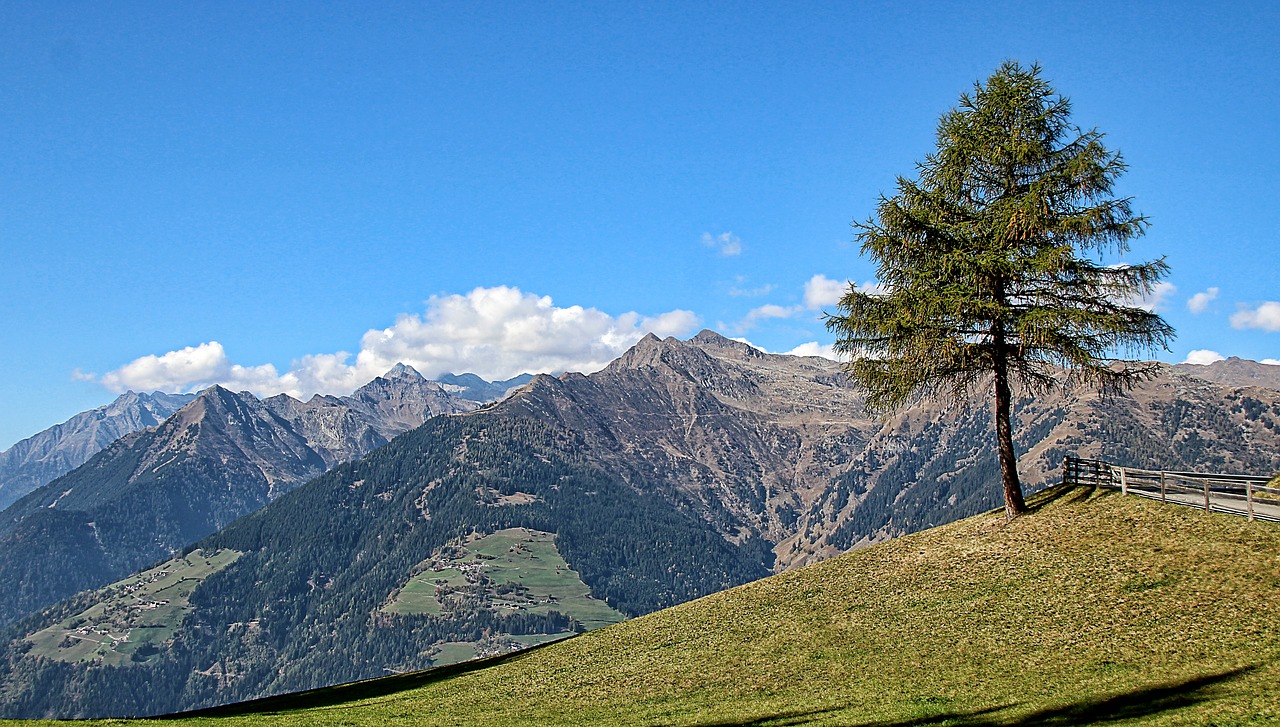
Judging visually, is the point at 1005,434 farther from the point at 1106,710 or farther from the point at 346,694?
the point at 346,694

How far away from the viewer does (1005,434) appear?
4050cm

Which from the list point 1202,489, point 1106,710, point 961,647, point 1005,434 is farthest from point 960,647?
point 1202,489

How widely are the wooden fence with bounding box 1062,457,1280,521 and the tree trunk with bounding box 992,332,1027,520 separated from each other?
470 cm

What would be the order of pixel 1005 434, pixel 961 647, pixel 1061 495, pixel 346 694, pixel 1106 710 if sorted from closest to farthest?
pixel 1106 710 < pixel 961 647 < pixel 1005 434 < pixel 346 694 < pixel 1061 495

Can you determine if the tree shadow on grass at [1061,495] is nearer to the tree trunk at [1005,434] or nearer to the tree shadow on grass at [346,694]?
the tree trunk at [1005,434]

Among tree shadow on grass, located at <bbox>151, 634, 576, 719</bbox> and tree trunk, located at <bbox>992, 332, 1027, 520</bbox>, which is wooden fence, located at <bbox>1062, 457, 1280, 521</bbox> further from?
tree shadow on grass, located at <bbox>151, 634, 576, 719</bbox>

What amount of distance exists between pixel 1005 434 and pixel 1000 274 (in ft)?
26.7

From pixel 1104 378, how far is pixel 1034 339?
3.70 meters

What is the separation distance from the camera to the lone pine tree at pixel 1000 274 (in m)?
36.9

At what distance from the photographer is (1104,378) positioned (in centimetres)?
3766

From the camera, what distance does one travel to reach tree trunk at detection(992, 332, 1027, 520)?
3972 cm

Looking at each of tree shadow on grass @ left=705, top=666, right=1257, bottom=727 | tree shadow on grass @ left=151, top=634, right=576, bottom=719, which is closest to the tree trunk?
tree shadow on grass @ left=705, top=666, right=1257, bottom=727

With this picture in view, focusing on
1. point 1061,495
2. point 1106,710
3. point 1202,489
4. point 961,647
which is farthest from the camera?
point 1061,495

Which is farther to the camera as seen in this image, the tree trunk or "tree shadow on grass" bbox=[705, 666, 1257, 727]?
the tree trunk
